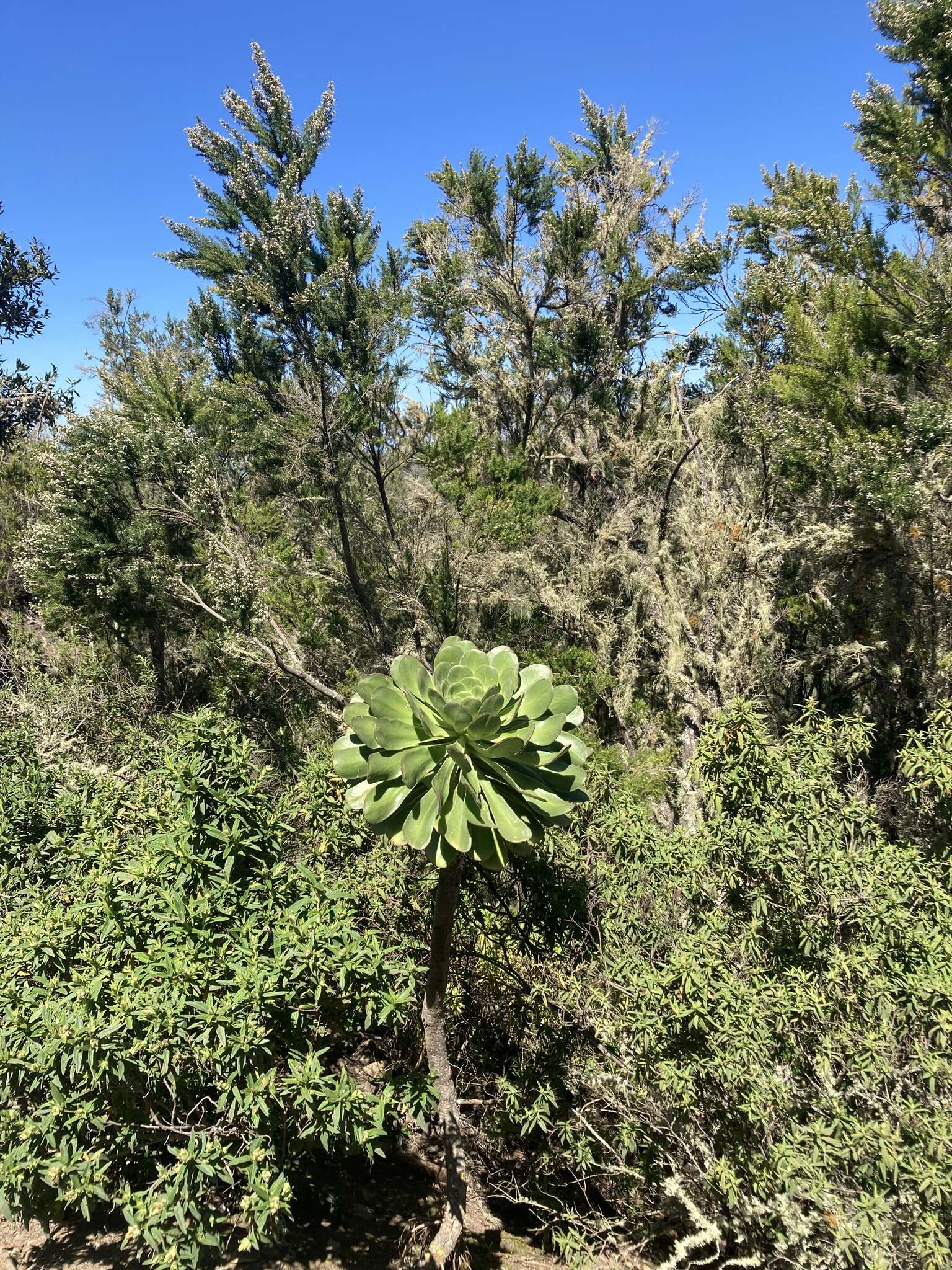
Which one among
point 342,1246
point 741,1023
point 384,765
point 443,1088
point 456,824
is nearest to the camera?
point 456,824

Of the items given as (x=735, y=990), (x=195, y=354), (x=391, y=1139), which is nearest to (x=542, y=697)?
(x=735, y=990)

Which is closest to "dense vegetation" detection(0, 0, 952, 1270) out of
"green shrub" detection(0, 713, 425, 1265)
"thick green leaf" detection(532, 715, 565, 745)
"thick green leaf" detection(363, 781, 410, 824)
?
"green shrub" detection(0, 713, 425, 1265)

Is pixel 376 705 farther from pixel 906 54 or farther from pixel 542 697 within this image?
pixel 906 54

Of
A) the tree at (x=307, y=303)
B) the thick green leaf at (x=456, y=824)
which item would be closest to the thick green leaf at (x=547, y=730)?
the thick green leaf at (x=456, y=824)

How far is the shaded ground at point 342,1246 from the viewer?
10.2 feet

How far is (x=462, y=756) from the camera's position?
2.51 m

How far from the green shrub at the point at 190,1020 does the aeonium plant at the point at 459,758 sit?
21.5 inches

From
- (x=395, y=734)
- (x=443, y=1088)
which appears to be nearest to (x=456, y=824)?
(x=395, y=734)

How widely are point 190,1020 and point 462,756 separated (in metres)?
1.31

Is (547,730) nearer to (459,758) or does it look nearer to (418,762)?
(459,758)

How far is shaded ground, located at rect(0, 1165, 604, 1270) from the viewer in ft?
10.2

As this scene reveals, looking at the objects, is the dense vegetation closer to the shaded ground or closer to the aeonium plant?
the shaded ground

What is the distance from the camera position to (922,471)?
5.79 metres

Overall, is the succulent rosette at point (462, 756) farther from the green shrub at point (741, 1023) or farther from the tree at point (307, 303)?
the tree at point (307, 303)
